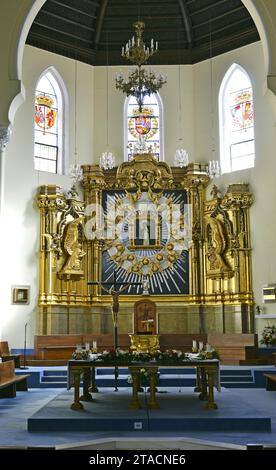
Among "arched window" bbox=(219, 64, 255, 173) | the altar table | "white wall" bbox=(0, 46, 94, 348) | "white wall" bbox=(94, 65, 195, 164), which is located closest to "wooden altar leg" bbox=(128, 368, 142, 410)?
the altar table

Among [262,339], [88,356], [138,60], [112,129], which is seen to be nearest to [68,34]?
[112,129]

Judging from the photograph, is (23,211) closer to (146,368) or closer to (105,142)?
(105,142)

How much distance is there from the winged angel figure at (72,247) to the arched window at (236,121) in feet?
16.7

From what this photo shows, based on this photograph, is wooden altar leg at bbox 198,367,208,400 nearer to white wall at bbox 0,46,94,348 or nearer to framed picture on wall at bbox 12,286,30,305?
white wall at bbox 0,46,94,348

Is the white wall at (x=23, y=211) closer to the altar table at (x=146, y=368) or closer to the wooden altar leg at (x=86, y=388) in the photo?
the wooden altar leg at (x=86, y=388)

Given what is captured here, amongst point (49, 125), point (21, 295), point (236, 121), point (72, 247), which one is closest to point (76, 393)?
point (21, 295)

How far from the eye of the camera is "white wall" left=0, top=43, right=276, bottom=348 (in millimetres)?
18625

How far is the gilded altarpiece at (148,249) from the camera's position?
19.1m

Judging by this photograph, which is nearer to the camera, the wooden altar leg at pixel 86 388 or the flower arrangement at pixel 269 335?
the wooden altar leg at pixel 86 388

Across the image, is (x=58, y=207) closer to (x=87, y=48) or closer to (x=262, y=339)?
(x=87, y=48)

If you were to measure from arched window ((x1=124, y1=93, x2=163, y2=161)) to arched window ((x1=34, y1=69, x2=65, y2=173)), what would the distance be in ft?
7.21

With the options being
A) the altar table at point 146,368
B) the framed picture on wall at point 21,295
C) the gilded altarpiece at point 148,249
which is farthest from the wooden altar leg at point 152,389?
the framed picture on wall at point 21,295

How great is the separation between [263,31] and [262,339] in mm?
8365

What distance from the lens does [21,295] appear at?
1858 cm
